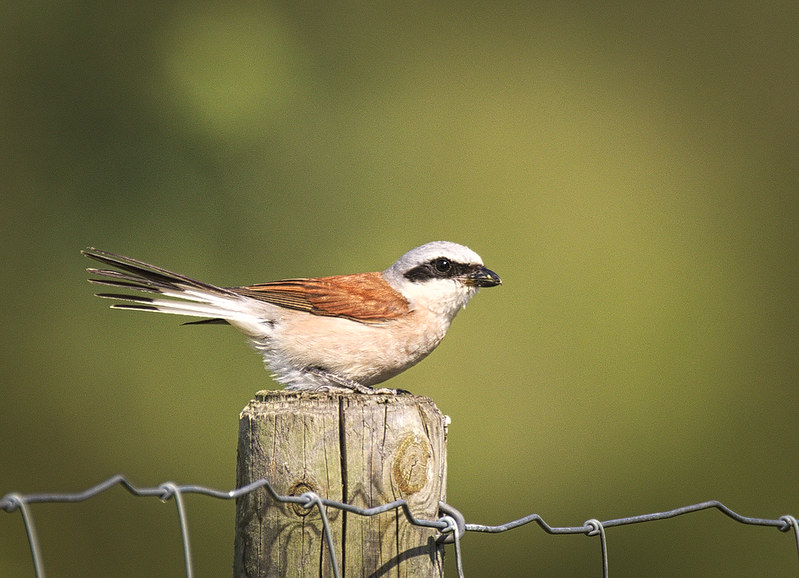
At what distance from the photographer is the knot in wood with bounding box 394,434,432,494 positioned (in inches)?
73.8

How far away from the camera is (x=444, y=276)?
3475mm

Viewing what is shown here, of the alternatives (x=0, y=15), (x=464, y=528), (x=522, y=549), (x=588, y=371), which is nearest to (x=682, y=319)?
(x=588, y=371)

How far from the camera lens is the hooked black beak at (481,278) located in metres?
3.46

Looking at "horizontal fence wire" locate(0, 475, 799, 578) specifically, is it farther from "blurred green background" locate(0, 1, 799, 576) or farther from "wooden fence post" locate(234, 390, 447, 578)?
"blurred green background" locate(0, 1, 799, 576)

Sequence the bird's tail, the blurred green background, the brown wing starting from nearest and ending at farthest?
1. the bird's tail
2. the brown wing
3. the blurred green background

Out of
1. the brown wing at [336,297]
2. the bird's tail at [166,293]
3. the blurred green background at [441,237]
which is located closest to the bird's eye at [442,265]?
the brown wing at [336,297]

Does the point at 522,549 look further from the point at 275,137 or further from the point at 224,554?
the point at 275,137

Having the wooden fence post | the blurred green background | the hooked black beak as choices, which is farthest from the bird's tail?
the blurred green background

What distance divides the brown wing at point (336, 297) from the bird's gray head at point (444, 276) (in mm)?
133

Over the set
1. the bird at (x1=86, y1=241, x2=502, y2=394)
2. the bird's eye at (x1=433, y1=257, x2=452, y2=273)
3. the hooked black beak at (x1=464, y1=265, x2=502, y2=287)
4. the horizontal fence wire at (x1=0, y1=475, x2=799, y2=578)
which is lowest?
the horizontal fence wire at (x1=0, y1=475, x2=799, y2=578)

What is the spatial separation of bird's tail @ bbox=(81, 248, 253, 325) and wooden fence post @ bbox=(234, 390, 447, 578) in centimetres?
124

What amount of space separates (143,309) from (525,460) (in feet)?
12.2

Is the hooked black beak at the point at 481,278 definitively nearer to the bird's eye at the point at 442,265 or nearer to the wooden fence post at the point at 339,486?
the bird's eye at the point at 442,265

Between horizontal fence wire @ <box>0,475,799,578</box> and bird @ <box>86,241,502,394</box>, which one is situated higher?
bird @ <box>86,241,502,394</box>
